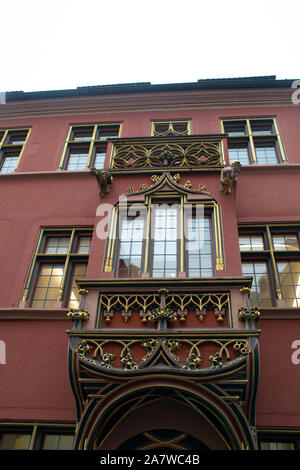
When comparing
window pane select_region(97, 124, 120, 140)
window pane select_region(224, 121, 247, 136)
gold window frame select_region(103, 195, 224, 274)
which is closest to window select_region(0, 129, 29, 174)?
window pane select_region(97, 124, 120, 140)

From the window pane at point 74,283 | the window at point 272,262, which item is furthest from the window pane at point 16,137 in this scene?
the window at point 272,262

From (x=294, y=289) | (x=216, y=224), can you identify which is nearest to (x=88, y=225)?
(x=216, y=224)

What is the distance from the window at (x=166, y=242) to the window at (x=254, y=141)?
3.50 meters

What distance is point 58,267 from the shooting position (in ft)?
31.7

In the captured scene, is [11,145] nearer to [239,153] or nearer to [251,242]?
[239,153]

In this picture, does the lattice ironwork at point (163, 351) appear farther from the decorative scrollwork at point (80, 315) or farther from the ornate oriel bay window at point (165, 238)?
the ornate oriel bay window at point (165, 238)

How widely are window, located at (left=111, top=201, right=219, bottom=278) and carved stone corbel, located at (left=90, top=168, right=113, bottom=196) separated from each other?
872 millimetres

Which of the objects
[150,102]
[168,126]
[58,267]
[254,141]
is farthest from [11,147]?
[254,141]

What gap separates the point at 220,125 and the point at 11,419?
9.50 meters

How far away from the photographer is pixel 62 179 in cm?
1112

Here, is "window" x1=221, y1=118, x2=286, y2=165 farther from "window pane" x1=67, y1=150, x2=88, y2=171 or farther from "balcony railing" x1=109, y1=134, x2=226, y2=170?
"window pane" x1=67, y1=150, x2=88, y2=171

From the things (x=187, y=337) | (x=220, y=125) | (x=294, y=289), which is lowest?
(x=187, y=337)

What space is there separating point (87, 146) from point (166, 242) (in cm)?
541

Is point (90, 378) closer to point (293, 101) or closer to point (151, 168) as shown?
point (151, 168)
